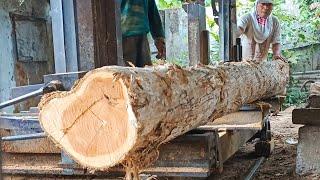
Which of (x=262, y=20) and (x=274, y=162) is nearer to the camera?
(x=274, y=162)

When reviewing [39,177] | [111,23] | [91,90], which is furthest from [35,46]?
[91,90]

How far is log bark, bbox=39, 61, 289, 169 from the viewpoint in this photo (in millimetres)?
1741

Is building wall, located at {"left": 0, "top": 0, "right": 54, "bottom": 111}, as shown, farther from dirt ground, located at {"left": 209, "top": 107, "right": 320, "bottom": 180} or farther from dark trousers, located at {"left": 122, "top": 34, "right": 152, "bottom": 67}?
dirt ground, located at {"left": 209, "top": 107, "right": 320, "bottom": 180}

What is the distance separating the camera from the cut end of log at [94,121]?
1.76 m

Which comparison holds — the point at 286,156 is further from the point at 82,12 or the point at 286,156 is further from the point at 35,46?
the point at 35,46

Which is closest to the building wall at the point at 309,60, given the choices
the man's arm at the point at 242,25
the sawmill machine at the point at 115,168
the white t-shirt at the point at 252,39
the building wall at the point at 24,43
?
the white t-shirt at the point at 252,39

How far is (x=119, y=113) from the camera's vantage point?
179 cm

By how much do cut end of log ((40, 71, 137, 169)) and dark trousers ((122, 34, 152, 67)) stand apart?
2443 millimetres

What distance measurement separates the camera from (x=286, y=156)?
483 cm

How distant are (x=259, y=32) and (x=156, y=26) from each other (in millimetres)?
2234

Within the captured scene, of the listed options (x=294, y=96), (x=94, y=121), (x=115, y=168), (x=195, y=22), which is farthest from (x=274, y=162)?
(x=294, y=96)

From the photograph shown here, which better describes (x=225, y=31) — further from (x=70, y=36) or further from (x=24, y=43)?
(x=70, y=36)

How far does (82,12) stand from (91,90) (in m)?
0.79

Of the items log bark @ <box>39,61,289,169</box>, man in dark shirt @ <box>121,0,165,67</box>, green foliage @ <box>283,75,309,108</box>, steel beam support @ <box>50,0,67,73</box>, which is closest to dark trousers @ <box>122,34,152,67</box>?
man in dark shirt @ <box>121,0,165,67</box>
